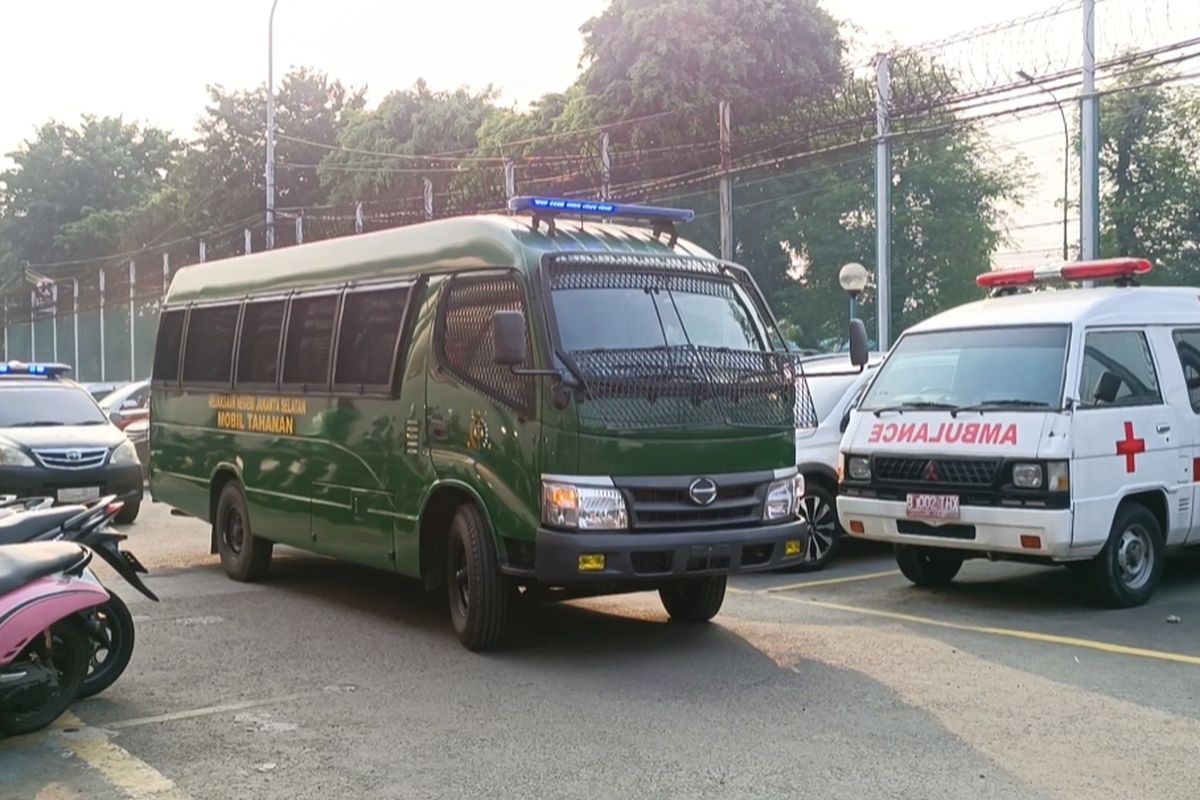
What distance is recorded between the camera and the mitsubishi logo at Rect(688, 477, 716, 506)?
7390 mm

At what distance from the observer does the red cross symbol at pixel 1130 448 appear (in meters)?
8.86

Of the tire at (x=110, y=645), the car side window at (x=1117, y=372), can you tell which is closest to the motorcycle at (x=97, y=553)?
the tire at (x=110, y=645)

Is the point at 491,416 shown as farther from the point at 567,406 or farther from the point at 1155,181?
the point at 1155,181

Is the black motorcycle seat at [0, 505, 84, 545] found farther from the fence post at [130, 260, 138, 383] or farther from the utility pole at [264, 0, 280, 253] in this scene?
the fence post at [130, 260, 138, 383]

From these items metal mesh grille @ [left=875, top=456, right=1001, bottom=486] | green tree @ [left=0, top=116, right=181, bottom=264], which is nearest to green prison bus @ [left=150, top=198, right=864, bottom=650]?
metal mesh grille @ [left=875, top=456, right=1001, bottom=486]

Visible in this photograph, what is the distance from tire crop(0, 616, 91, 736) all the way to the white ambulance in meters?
5.41

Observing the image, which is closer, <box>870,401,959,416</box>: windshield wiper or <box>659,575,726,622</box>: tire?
<box>659,575,726,622</box>: tire

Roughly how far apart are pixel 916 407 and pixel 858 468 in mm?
614

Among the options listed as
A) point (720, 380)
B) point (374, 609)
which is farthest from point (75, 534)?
point (720, 380)

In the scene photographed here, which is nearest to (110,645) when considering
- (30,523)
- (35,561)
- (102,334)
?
(30,523)

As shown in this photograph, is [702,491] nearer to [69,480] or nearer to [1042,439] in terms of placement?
[1042,439]

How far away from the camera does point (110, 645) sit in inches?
272

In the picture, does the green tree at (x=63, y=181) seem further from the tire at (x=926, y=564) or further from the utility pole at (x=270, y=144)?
the tire at (x=926, y=564)

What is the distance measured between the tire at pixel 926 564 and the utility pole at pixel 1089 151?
32.0 feet
